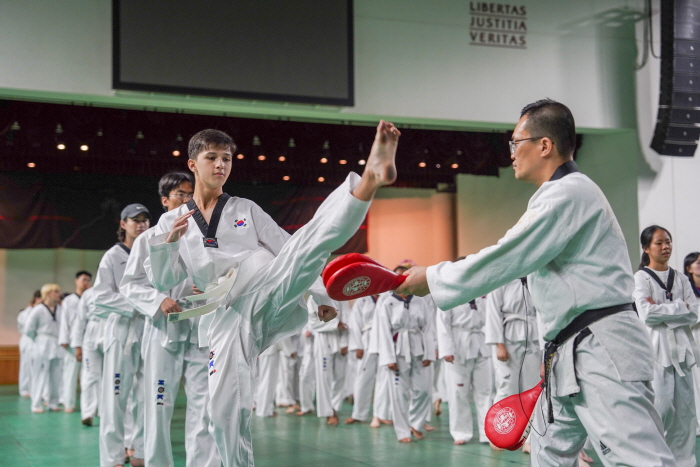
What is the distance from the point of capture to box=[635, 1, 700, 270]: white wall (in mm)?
9414

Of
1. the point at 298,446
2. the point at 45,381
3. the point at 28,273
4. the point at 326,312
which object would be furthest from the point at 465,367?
the point at 28,273

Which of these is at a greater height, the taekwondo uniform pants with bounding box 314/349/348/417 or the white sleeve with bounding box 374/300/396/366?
the white sleeve with bounding box 374/300/396/366

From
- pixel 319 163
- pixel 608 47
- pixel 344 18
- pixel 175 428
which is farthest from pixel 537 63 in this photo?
pixel 175 428

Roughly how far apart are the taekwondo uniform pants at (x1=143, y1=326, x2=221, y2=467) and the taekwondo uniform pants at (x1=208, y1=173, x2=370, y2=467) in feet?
2.57

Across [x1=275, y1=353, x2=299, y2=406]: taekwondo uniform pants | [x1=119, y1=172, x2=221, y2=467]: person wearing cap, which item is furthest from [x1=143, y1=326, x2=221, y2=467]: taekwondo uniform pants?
[x1=275, y1=353, x2=299, y2=406]: taekwondo uniform pants

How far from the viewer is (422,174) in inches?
500

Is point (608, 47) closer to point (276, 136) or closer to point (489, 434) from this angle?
point (276, 136)

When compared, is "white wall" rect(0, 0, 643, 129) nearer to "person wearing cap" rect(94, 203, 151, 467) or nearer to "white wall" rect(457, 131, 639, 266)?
"white wall" rect(457, 131, 639, 266)

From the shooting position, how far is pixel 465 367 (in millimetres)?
6969

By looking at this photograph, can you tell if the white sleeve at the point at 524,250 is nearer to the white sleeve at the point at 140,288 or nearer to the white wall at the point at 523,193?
the white sleeve at the point at 140,288

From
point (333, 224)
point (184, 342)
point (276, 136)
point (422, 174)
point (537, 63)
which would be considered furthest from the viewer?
point (422, 174)

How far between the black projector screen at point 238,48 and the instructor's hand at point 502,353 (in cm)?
335

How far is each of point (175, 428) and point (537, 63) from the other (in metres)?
6.14

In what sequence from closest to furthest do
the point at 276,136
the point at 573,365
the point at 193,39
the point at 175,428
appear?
the point at 573,365 < the point at 193,39 < the point at 175,428 < the point at 276,136
